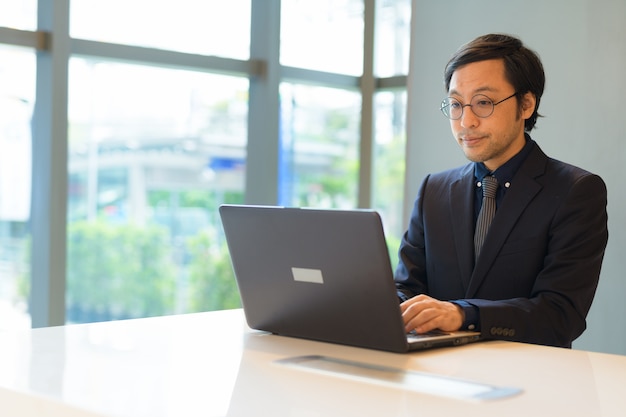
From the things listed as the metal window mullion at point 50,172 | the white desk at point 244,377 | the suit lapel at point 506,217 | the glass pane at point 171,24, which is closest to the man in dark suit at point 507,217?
the suit lapel at point 506,217

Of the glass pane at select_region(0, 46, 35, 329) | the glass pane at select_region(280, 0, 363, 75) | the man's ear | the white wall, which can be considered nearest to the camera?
the man's ear

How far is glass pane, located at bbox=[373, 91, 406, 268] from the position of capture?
19.2 ft

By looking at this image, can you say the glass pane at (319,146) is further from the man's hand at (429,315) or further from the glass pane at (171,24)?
the man's hand at (429,315)

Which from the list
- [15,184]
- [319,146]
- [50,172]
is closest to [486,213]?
[50,172]

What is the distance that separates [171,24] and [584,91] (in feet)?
8.31

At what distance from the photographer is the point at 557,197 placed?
252cm

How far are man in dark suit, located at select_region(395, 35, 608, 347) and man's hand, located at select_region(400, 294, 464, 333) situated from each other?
233 mm

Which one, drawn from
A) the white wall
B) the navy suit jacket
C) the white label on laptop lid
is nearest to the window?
the white wall

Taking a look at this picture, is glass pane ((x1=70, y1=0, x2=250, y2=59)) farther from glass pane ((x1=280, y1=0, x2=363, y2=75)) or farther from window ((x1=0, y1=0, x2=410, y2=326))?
glass pane ((x1=280, y1=0, x2=363, y2=75))

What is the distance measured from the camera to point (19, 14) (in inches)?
174

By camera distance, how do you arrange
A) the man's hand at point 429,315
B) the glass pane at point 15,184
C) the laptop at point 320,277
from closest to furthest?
1. the laptop at point 320,277
2. the man's hand at point 429,315
3. the glass pane at point 15,184

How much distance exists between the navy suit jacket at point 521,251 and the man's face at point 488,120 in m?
0.09

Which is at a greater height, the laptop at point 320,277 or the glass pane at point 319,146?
the glass pane at point 319,146

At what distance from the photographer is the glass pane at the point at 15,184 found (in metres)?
4.46
